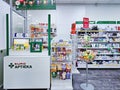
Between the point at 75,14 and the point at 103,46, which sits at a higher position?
the point at 75,14

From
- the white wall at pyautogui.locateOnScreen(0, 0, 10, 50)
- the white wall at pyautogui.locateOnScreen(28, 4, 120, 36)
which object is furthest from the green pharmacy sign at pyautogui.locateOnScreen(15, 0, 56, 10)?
the white wall at pyautogui.locateOnScreen(28, 4, 120, 36)

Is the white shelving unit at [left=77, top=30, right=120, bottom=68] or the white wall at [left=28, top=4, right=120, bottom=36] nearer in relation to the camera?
the white shelving unit at [left=77, top=30, right=120, bottom=68]

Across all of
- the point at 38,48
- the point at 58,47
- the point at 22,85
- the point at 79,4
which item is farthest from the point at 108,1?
the point at 22,85

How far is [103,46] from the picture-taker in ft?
32.5

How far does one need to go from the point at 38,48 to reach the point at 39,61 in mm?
451

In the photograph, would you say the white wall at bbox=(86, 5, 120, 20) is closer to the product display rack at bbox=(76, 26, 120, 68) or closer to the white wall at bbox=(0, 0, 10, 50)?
the product display rack at bbox=(76, 26, 120, 68)

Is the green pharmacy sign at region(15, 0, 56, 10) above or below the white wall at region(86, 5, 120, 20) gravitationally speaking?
below

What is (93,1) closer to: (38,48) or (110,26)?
(110,26)

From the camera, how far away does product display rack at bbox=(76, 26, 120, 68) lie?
9.83 metres

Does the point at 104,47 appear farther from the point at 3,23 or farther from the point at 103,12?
the point at 3,23

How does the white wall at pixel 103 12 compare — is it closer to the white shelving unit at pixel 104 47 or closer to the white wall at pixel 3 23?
the white shelving unit at pixel 104 47

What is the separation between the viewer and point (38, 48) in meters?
5.29

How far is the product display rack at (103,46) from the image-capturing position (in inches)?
387

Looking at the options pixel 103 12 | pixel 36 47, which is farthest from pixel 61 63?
pixel 103 12
